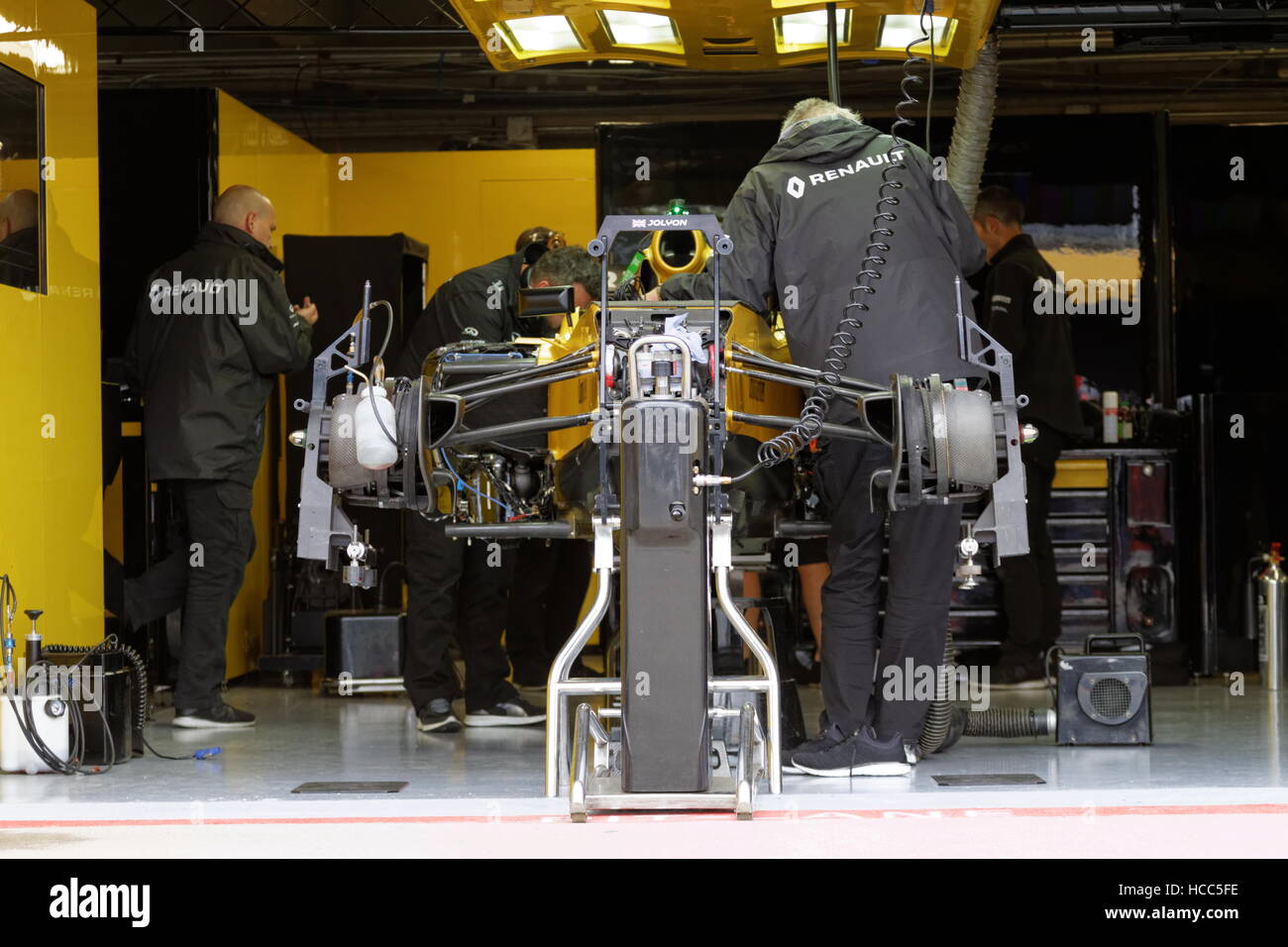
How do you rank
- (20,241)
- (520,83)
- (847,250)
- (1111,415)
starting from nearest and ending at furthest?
(847,250), (20,241), (1111,415), (520,83)

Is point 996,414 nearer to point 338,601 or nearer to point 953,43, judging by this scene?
point 953,43

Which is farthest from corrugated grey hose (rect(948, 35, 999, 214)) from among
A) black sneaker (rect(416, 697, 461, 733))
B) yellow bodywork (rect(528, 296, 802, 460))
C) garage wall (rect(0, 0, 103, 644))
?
garage wall (rect(0, 0, 103, 644))

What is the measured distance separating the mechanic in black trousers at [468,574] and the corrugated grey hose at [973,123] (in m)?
2.36

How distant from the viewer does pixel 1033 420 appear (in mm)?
7309

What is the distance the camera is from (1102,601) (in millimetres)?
7719

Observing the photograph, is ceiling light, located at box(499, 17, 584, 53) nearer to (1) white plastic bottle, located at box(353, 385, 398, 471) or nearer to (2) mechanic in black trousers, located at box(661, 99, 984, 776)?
(2) mechanic in black trousers, located at box(661, 99, 984, 776)

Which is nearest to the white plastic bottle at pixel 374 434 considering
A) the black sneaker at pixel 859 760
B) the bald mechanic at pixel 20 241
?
the black sneaker at pixel 859 760

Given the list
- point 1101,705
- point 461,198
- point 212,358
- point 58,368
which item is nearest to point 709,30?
point 212,358

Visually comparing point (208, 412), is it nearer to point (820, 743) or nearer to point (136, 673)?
point (136, 673)

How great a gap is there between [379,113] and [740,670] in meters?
6.67

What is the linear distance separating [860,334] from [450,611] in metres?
2.13

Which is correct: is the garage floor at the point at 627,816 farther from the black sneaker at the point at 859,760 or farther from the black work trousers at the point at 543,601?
the black work trousers at the point at 543,601

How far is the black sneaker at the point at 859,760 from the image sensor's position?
469cm
